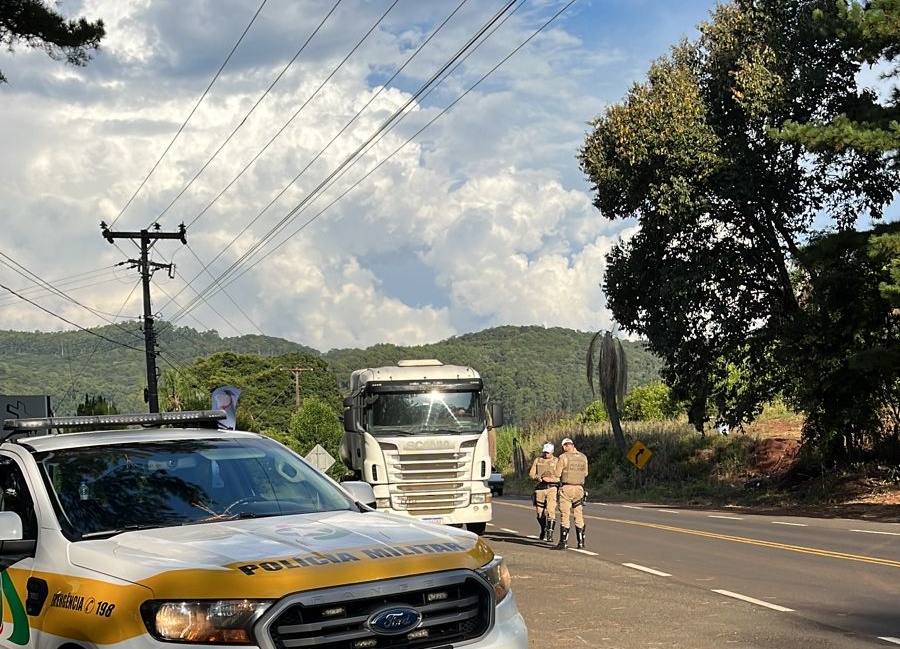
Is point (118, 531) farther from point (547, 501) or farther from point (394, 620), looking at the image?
point (547, 501)

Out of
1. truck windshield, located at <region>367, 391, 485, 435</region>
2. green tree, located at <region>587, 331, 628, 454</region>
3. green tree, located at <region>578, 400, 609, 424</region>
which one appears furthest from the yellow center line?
green tree, located at <region>578, 400, 609, 424</region>

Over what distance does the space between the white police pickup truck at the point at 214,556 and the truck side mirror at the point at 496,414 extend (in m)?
14.3

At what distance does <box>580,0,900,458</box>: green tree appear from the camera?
106ft

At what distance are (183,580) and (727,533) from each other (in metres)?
18.2

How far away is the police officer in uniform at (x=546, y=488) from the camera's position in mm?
19516

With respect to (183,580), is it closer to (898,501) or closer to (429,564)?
(429,564)

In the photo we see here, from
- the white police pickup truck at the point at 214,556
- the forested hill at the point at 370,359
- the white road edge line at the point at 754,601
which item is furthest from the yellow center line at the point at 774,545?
the forested hill at the point at 370,359

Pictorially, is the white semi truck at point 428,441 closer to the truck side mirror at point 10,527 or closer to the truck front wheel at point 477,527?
the truck front wheel at point 477,527

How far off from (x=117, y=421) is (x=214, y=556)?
2.17m

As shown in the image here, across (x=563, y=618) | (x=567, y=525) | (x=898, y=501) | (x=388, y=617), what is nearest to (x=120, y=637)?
(x=388, y=617)

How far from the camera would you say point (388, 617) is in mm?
4707

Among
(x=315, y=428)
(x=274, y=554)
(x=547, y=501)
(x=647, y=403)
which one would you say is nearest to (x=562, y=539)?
(x=547, y=501)

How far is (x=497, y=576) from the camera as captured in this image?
17.4 feet

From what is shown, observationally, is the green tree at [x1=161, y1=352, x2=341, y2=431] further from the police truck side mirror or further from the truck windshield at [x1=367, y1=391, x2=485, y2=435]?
the police truck side mirror
